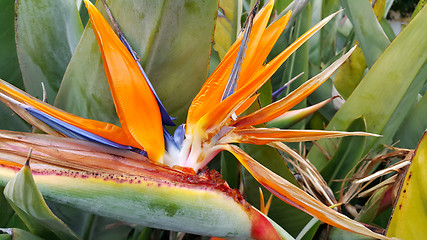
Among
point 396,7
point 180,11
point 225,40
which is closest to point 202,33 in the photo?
point 180,11

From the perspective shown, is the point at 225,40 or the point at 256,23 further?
the point at 225,40

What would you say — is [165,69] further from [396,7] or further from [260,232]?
[396,7]

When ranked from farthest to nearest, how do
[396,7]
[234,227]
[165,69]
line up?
[396,7] → [165,69] → [234,227]

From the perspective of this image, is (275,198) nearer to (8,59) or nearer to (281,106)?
(281,106)

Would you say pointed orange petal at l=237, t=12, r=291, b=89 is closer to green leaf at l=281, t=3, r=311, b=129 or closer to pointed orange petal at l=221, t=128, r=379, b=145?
pointed orange petal at l=221, t=128, r=379, b=145

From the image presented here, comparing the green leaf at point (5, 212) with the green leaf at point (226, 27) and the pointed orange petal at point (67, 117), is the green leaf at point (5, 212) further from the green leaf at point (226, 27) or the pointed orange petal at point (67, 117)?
the green leaf at point (226, 27)

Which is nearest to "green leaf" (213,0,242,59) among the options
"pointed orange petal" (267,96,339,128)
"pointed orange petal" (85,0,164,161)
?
"pointed orange petal" (267,96,339,128)
